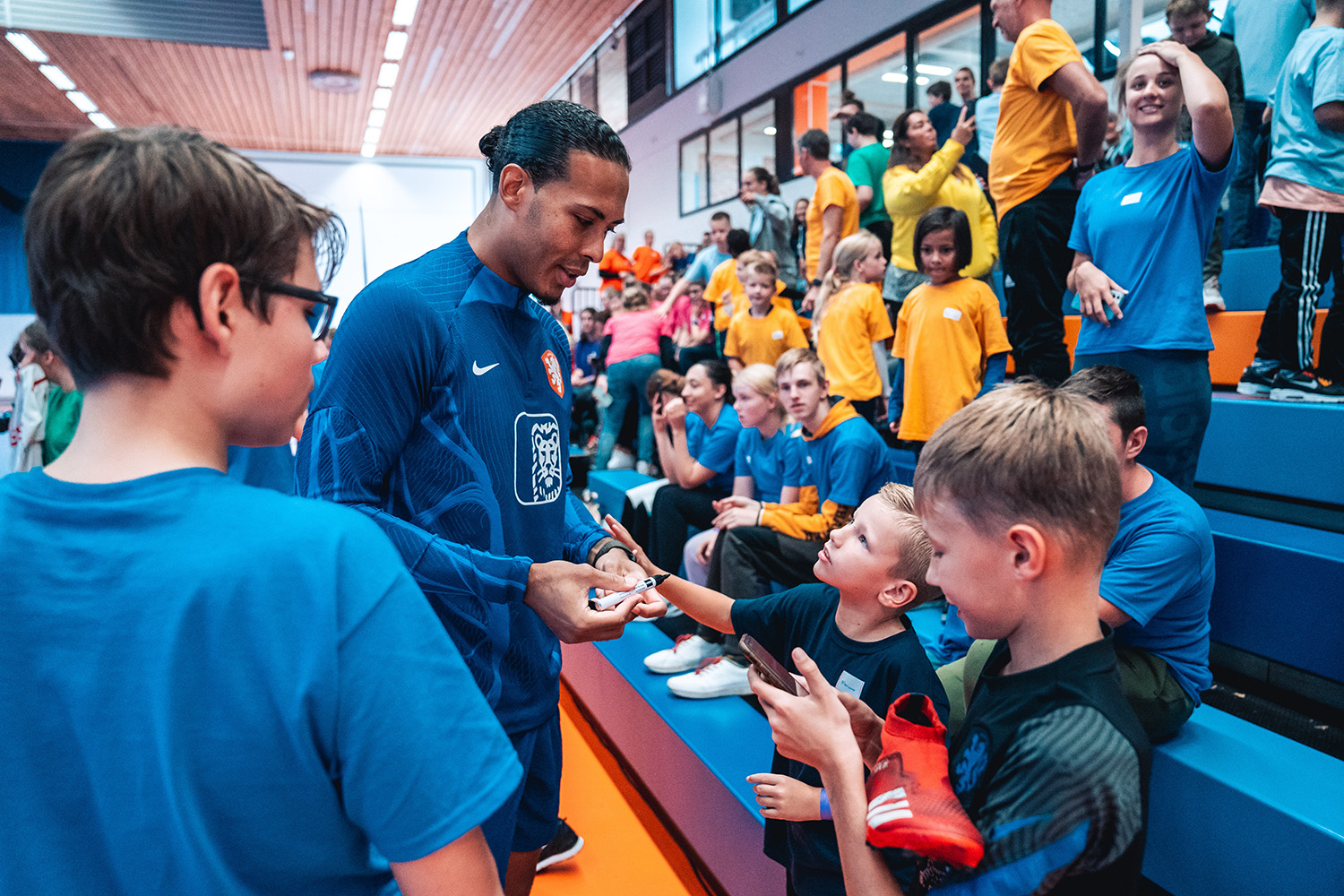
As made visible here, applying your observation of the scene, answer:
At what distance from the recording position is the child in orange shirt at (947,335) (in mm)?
3250

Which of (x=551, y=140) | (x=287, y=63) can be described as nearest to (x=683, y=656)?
(x=551, y=140)

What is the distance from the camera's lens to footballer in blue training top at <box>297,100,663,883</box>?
1.11 metres

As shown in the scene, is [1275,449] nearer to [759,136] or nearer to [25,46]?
[759,136]

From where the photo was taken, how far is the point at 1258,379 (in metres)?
2.92

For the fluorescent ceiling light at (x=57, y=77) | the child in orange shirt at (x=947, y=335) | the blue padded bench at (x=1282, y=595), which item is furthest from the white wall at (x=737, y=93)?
the fluorescent ceiling light at (x=57, y=77)

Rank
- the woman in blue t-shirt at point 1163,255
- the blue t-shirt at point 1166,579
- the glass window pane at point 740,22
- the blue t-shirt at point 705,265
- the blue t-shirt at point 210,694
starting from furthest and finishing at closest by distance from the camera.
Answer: the glass window pane at point 740,22 → the blue t-shirt at point 705,265 → the woman in blue t-shirt at point 1163,255 → the blue t-shirt at point 1166,579 → the blue t-shirt at point 210,694

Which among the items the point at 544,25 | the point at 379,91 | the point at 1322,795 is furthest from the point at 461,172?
the point at 1322,795

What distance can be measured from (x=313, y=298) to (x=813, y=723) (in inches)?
28.4

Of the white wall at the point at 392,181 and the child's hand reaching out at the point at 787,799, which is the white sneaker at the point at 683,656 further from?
the white wall at the point at 392,181

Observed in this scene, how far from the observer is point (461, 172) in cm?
1600

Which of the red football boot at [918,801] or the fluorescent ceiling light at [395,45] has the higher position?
the fluorescent ceiling light at [395,45]

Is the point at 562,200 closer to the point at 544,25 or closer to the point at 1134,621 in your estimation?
the point at 1134,621

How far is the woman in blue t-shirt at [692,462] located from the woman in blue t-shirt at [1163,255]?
1.92 metres

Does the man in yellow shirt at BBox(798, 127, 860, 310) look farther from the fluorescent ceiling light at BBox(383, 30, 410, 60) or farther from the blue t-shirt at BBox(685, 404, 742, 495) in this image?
the fluorescent ceiling light at BBox(383, 30, 410, 60)
